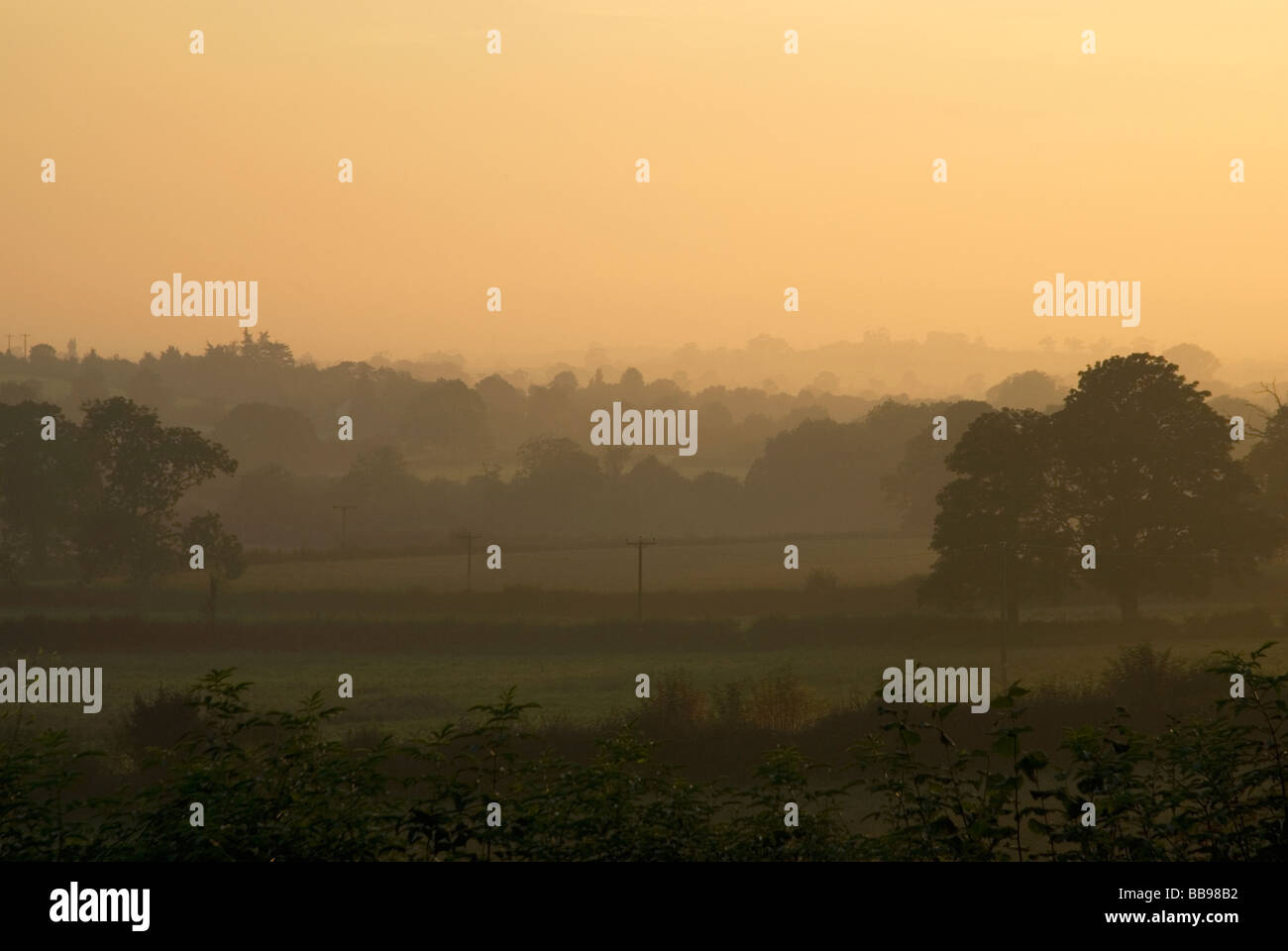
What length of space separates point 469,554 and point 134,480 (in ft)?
52.9

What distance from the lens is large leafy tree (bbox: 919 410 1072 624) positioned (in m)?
44.5

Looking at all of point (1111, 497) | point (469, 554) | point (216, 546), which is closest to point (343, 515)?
point (469, 554)

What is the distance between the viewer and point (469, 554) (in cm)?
5956

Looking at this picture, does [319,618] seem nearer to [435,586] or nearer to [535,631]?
[435,586]

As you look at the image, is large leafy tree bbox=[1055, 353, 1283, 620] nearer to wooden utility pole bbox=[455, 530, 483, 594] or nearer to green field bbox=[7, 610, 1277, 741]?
green field bbox=[7, 610, 1277, 741]

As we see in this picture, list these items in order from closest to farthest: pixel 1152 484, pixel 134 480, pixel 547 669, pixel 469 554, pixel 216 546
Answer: pixel 547 669, pixel 1152 484, pixel 216 546, pixel 134 480, pixel 469 554

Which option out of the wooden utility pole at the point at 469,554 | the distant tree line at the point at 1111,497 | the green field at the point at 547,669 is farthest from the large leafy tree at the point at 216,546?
the distant tree line at the point at 1111,497

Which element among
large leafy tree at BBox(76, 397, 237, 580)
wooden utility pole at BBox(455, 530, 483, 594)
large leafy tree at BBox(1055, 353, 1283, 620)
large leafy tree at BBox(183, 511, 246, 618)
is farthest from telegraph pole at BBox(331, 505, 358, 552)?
large leafy tree at BBox(1055, 353, 1283, 620)

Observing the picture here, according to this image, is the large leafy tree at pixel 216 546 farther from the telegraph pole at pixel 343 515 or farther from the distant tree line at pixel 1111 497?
the distant tree line at pixel 1111 497

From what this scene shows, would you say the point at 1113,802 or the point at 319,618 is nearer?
the point at 1113,802

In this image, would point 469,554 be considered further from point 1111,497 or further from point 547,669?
point 1111,497

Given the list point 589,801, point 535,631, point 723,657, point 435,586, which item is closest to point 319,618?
point 435,586

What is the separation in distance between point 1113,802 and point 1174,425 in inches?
1691
